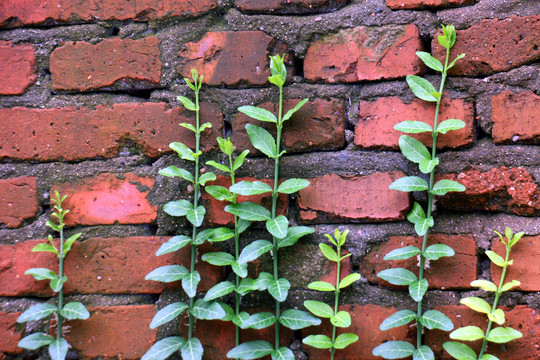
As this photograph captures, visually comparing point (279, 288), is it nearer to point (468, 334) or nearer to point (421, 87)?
point (468, 334)

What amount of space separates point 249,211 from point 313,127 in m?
0.23

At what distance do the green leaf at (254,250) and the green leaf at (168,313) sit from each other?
0.16 meters

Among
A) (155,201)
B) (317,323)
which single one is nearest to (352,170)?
(317,323)

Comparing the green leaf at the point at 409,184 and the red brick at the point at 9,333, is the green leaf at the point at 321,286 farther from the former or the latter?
the red brick at the point at 9,333

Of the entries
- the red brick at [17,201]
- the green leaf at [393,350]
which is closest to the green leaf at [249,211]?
the green leaf at [393,350]

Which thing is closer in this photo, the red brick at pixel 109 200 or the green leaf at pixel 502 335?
the green leaf at pixel 502 335

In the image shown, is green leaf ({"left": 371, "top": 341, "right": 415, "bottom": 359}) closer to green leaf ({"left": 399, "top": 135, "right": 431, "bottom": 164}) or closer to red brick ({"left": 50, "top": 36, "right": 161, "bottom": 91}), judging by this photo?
green leaf ({"left": 399, "top": 135, "right": 431, "bottom": 164})

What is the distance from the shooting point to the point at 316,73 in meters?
0.88

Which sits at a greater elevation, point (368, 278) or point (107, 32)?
point (107, 32)

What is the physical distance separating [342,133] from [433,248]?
0.30 metres

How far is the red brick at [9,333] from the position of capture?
859 mm

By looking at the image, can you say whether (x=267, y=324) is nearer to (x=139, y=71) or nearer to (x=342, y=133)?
(x=342, y=133)

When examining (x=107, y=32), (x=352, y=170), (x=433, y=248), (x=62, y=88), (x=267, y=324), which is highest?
(x=107, y=32)

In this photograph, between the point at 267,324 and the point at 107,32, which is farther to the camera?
the point at 107,32
